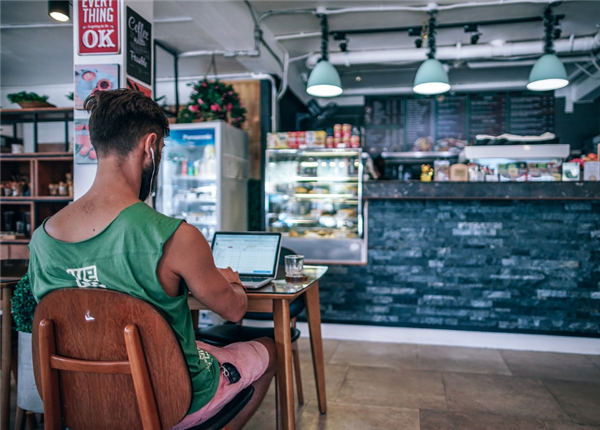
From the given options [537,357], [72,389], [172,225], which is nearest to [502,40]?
[537,357]

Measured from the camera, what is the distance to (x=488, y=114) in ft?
22.3

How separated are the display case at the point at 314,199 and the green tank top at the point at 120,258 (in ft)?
10.3

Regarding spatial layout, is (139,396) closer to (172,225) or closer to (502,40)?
(172,225)

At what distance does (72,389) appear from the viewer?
127 cm

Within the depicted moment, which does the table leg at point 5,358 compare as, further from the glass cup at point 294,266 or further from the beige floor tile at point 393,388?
the beige floor tile at point 393,388

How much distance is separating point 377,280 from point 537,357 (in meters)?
1.43

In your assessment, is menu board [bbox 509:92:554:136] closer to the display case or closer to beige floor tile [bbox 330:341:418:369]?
the display case

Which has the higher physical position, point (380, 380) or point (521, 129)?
point (521, 129)

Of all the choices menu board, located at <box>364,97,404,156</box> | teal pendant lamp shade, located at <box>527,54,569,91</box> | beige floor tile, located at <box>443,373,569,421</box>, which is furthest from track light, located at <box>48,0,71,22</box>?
menu board, located at <box>364,97,404,156</box>

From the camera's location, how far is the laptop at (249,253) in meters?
2.29

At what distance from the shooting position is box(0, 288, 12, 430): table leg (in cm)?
206

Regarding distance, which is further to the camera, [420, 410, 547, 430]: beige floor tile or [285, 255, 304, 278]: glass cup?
[420, 410, 547, 430]: beige floor tile

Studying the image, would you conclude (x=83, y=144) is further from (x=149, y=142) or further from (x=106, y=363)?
(x=106, y=363)

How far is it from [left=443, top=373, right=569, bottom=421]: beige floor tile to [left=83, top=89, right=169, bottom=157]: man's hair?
243cm
